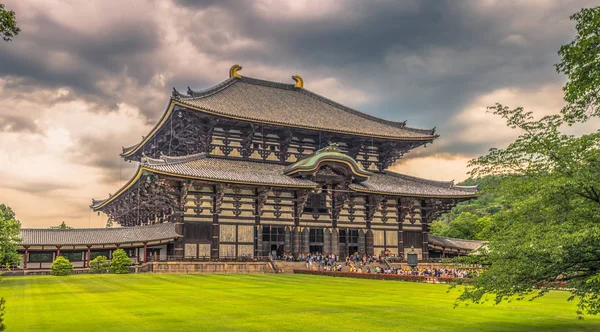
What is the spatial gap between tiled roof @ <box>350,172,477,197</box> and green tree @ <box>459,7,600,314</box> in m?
38.1

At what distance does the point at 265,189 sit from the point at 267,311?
3153 centimetres

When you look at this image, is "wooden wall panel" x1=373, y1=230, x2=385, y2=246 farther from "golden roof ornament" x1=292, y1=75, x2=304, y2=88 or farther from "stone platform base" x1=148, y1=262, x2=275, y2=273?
Answer: "golden roof ornament" x1=292, y1=75, x2=304, y2=88

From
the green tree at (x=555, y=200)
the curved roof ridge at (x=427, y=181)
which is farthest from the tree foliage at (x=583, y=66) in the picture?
the curved roof ridge at (x=427, y=181)

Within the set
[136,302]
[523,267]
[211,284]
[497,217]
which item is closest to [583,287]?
[523,267]

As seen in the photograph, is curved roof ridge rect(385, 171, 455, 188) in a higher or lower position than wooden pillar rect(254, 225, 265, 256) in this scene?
higher

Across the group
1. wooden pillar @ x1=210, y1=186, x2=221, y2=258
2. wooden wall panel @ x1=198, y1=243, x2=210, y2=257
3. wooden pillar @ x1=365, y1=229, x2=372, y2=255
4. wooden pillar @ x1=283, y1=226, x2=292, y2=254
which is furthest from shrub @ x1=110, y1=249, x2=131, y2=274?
wooden pillar @ x1=365, y1=229, x2=372, y2=255

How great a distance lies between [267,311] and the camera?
19016 mm

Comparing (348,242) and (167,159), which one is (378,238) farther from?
(167,159)

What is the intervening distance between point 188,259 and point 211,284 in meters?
15.2

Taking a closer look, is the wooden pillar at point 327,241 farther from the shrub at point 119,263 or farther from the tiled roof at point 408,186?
the shrub at point 119,263

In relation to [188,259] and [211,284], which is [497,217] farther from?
[188,259]

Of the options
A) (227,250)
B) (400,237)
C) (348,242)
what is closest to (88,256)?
(227,250)

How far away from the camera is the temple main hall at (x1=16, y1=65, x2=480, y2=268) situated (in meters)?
48.1

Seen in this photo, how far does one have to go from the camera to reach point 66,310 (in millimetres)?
19062
